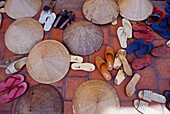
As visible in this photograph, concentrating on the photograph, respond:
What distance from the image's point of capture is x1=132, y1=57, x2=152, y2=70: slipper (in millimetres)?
1340

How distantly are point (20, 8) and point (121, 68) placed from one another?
846 mm

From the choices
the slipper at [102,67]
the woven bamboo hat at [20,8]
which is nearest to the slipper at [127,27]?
the slipper at [102,67]

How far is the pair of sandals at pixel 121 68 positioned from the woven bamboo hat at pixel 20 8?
71 centimetres

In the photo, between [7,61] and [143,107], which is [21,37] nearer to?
[7,61]

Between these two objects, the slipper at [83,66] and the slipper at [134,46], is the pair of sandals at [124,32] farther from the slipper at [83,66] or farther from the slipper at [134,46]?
the slipper at [83,66]

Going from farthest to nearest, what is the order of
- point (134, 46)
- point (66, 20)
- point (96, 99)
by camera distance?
point (66, 20)
point (134, 46)
point (96, 99)

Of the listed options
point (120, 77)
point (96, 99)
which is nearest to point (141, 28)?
point (120, 77)

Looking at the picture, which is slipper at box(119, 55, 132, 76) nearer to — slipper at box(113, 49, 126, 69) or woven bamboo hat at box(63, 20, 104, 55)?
slipper at box(113, 49, 126, 69)

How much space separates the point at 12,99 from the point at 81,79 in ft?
1.41

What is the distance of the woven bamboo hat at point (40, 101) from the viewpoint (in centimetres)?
117

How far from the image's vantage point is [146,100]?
1239mm

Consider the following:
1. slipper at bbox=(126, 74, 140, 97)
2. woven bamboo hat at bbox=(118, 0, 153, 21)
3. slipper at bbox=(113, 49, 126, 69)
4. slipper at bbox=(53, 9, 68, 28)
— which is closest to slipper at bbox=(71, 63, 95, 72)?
slipper at bbox=(113, 49, 126, 69)

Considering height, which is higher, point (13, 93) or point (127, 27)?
point (127, 27)

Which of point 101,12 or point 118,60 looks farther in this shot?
point 101,12
